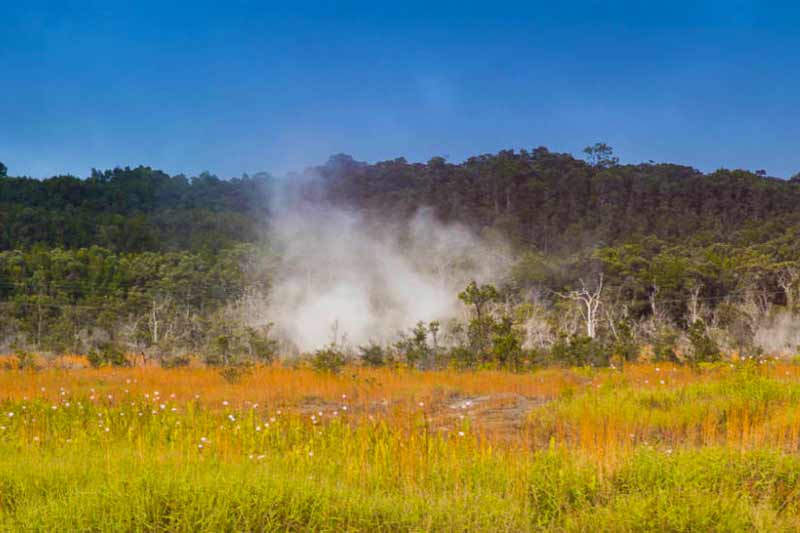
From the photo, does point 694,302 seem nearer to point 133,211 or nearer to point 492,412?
point 492,412

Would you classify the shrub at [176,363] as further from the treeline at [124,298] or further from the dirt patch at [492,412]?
the dirt patch at [492,412]

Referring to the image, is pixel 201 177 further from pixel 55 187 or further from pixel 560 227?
pixel 560 227

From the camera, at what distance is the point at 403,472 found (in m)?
5.57

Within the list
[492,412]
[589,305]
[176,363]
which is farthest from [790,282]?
[492,412]

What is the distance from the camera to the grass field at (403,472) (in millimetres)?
4395

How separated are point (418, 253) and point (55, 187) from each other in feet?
134

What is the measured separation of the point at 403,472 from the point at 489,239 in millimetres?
47185

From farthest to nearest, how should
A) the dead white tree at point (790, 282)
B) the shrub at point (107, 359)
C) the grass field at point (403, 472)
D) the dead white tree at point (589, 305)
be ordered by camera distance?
1. the dead white tree at point (790, 282)
2. the dead white tree at point (589, 305)
3. the shrub at point (107, 359)
4. the grass field at point (403, 472)

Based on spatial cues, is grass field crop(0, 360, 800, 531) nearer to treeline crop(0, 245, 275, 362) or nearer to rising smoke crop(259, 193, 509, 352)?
rising smoke crop(259, 193, 509, 352)

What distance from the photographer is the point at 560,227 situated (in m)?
58.8

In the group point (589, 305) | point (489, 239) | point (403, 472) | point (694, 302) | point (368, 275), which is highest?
point (489, 239)

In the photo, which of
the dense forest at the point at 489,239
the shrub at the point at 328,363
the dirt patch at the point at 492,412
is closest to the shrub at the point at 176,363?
the dense forest at the point at 489,239

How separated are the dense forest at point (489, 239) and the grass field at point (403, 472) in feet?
34.1

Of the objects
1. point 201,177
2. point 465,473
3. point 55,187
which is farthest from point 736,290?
point 201,177
